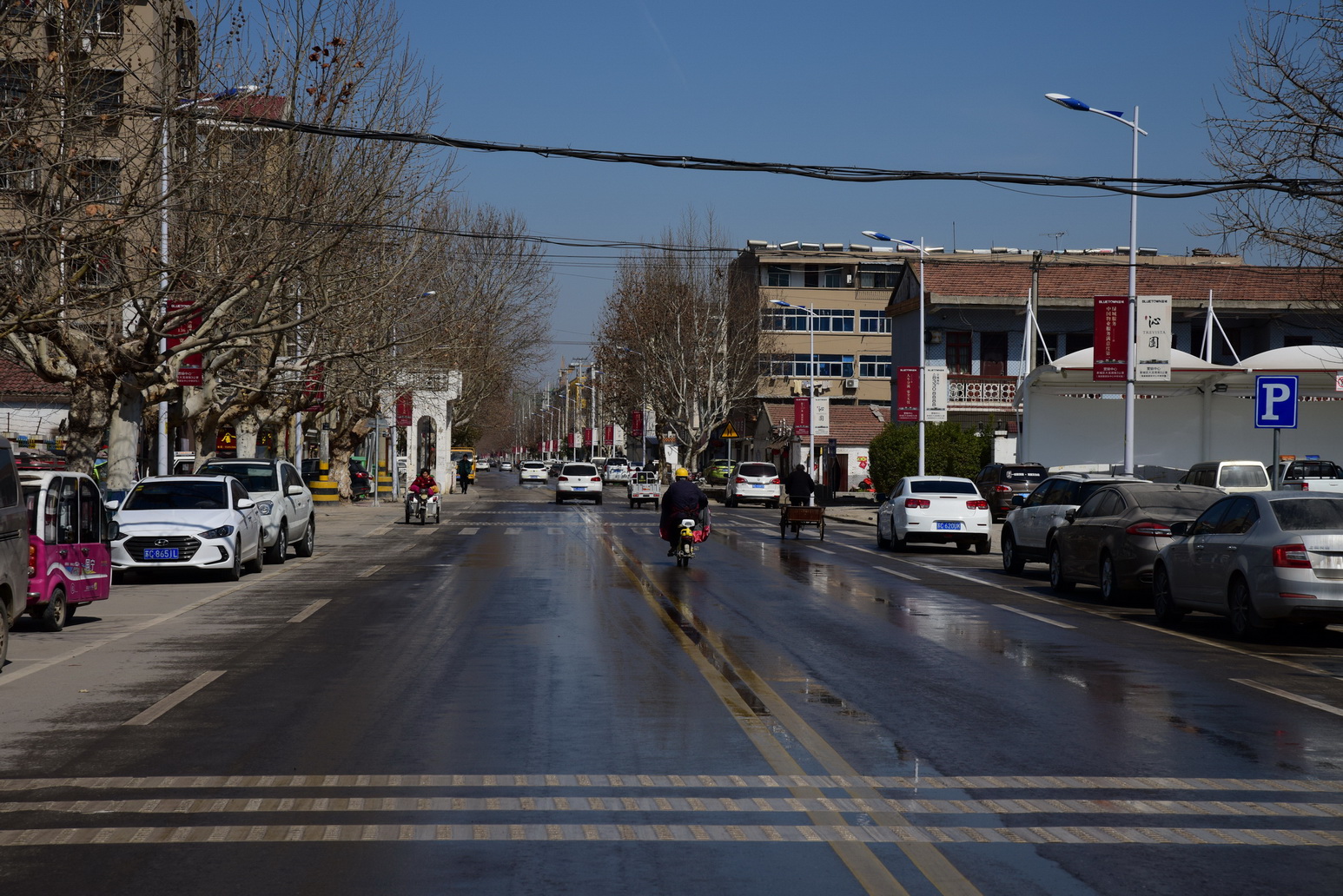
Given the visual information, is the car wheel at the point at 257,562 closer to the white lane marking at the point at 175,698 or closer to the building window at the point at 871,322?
the white lane marking at the point at 175,698

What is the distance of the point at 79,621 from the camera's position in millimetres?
16156

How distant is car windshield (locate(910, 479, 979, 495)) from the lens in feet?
99.9

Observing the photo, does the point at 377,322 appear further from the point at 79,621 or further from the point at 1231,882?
the point at 1231,882

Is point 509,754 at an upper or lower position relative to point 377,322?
lower

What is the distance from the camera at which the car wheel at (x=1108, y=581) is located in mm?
19094

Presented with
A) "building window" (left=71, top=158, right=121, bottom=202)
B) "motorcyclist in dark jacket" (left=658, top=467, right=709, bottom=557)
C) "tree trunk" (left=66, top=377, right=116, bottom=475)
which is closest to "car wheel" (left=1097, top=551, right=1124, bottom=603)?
"motorcyclist in dark jacket" (left=658, top=467, right=709, bottom=557)

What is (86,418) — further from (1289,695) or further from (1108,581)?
(1289,695)

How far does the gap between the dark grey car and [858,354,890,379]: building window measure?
242 feet

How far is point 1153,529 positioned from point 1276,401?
226 inches

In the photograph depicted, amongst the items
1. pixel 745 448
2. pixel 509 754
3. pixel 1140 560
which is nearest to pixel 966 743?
pixel 509 754

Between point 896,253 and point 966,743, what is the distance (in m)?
91.3

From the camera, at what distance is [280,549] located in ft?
85.8

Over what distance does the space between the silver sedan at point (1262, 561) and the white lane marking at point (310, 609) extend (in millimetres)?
9927

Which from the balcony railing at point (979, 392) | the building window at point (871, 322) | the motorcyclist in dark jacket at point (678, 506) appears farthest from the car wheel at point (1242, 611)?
the building window at point (871, 322)
